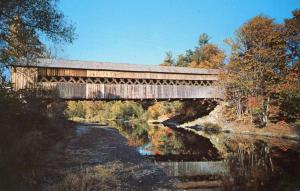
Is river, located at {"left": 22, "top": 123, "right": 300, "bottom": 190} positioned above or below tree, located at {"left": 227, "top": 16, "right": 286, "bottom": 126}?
below

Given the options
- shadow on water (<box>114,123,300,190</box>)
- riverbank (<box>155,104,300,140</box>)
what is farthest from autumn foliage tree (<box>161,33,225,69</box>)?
shadow on water (<box>114,123,300,190</box>)

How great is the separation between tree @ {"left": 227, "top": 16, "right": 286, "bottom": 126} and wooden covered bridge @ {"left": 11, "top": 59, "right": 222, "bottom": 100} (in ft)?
15.4

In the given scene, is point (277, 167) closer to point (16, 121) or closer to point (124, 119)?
point (16, 121)

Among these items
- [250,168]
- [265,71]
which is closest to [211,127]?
[265,71]

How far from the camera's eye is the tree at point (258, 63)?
85.0 ft

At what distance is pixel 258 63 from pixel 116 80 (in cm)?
1362

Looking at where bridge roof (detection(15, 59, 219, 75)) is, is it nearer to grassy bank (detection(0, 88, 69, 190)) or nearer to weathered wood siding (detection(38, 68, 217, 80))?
weathered wood siding (detection(38, 68, 217, 80))

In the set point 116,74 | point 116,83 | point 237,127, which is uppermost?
point 116,74

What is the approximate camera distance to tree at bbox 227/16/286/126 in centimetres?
2592

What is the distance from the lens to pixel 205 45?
64.6 m

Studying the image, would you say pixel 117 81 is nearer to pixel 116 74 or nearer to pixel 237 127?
pixel 116 74

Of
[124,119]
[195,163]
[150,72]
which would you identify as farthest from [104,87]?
[124,119]

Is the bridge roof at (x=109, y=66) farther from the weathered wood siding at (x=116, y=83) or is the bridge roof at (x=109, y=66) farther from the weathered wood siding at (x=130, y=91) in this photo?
the weathered wood siding at (x=130, y=91)

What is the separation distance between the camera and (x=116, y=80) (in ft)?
95.9
